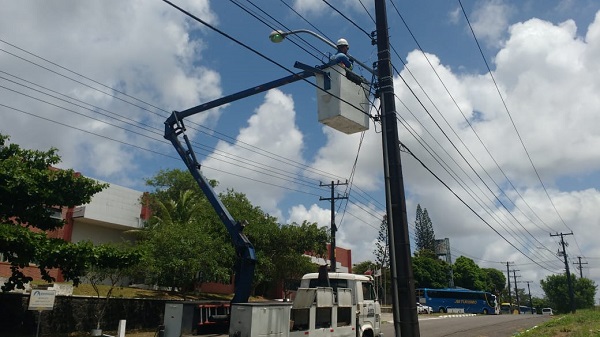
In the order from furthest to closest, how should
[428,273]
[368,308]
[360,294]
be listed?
[428,273]
[368,308]
[360,294]

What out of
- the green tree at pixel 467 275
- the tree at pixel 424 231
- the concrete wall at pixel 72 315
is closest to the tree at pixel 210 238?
the concrete wall at pixel 72 315

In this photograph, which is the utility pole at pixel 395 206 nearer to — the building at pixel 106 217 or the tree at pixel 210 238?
the tree at pixel 210 238

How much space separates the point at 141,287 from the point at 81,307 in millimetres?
15055

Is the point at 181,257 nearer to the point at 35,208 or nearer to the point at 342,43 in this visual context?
the point at 35,208

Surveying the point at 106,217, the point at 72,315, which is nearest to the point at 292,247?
the point at 106,217

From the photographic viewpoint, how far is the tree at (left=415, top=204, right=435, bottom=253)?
115 metres

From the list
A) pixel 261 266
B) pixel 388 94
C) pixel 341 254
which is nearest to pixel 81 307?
pixel 261 266

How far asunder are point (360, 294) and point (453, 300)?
56.7 m

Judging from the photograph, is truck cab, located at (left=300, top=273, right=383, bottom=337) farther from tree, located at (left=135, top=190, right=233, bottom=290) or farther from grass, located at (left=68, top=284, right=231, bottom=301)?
grass, located at (left=68, top=284, right=231, bottom=301)

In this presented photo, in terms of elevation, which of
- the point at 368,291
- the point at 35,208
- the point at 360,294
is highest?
the point at 35,208

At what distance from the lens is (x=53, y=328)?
2117cm

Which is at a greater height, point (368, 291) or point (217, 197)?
point (217, 197)

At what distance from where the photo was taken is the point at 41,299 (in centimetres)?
1755

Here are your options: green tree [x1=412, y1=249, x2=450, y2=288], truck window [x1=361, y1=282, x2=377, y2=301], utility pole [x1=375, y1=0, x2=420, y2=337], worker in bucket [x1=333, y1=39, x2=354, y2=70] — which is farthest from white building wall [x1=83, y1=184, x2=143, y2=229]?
green tree [x1=412, y1=249, x2=450, y2=288]
